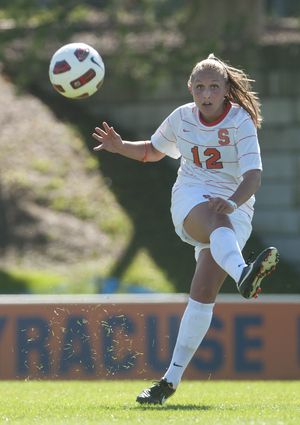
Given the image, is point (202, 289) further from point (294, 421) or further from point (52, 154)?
point (52, 154)

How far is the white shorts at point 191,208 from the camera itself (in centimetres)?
382

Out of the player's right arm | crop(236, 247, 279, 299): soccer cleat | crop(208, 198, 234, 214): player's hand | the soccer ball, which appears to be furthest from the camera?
the soccer ball

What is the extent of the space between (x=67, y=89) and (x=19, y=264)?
204 inches

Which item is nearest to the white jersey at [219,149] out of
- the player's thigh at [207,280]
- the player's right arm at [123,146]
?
the player's right arm at [123,146]

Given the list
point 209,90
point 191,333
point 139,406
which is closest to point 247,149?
point 209,90

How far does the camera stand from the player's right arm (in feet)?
13.7

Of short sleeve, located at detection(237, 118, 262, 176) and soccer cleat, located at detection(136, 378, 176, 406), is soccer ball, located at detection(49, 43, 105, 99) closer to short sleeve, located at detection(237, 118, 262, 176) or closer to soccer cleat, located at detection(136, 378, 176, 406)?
short sleeve, located at detection(237, 118, 262, 176)

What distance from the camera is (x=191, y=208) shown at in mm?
3793

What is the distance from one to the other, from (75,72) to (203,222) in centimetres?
158

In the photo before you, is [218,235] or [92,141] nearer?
[218,235]

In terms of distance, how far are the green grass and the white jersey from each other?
1.29 meters

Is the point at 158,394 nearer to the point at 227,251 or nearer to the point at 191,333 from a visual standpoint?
the point at 191,333

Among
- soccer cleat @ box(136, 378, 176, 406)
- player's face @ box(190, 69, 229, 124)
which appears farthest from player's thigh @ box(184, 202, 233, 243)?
soccer cleat @ box(136, 378, 176, 406)

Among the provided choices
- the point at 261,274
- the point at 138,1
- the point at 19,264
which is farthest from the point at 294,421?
the point at 138,1
